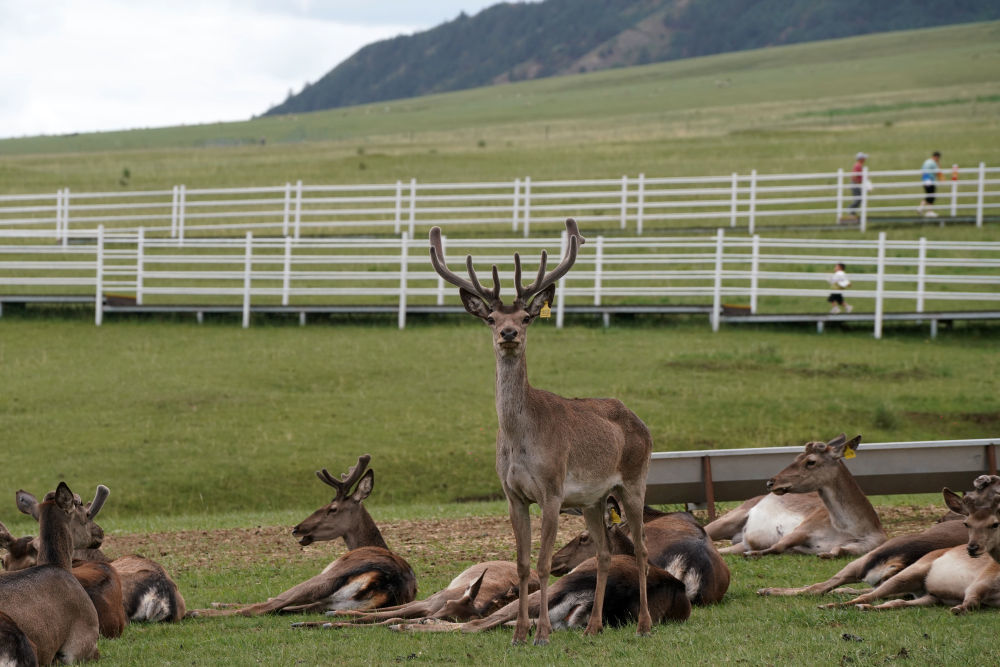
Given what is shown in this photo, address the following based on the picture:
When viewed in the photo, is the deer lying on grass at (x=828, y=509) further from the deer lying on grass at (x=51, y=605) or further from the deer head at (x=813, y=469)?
the deer lying on grass at (x=51, y=605)

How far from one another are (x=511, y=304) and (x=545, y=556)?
64.4 inches

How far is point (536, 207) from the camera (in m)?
31.5

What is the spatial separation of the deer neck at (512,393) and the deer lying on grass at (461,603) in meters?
1.14

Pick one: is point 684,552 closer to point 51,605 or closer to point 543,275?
point 543,275

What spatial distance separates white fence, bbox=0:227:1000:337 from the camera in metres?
25.9

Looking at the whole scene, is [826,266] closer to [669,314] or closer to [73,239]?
[669,314]

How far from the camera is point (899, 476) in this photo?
12398 mm

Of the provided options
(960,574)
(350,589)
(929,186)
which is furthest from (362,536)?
(929,186)

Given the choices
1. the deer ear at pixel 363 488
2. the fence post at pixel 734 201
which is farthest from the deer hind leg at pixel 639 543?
the fence post at pixel 734 201

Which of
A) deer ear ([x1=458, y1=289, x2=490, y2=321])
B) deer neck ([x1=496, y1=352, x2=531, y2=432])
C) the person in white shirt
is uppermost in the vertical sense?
the person in white shirt

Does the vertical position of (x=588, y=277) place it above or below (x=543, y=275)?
above

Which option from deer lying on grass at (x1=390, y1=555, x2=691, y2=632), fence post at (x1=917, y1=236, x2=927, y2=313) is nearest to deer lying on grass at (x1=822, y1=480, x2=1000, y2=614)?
deer lying on grass at (x1=390, y1=555, x2=691, y2=632)

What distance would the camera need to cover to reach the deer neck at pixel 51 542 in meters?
8.33

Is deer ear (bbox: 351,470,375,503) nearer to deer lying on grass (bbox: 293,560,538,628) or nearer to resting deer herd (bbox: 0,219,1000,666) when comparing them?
resting deer herd (bbox: 0,219,1000,666)
